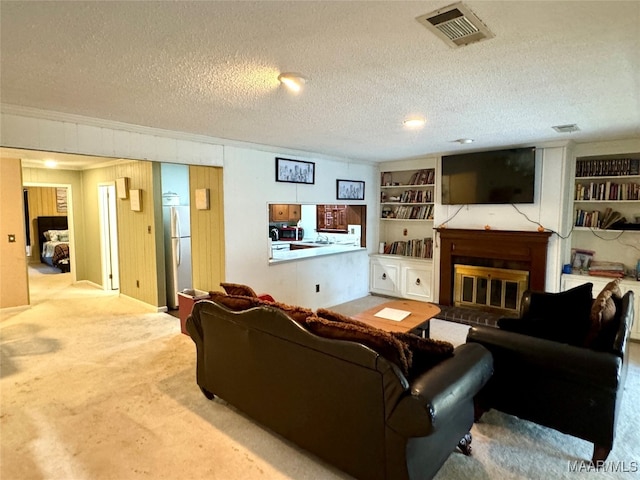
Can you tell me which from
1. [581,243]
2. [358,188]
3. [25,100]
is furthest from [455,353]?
[358,188]

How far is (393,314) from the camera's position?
3.54 m

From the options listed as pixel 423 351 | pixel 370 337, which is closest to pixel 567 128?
pixel 423 351

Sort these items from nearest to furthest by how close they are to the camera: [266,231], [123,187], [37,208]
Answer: [266,231] < [123,187] < [37,208]

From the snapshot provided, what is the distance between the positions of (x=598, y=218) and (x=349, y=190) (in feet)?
10.8

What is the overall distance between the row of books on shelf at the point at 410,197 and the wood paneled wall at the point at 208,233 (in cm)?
293

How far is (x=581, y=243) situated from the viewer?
15.6ft

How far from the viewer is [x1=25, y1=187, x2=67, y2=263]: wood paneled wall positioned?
949 cm

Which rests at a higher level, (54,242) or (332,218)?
(332,218)

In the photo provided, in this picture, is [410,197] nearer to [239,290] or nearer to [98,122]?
[239,290]

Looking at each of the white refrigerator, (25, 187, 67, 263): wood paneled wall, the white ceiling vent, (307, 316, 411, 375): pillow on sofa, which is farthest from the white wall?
(25, 187, 67, 263): wood paneled wall

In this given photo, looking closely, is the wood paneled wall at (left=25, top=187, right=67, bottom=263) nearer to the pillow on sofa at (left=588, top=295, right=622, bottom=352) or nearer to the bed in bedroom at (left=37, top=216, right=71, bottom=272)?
the bed in bedroom at (left=37, top=216, right=71, bottom=272)

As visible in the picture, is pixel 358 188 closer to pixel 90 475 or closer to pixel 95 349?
pixel 95 349

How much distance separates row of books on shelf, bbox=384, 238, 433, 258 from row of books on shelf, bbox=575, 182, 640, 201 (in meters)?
2.05

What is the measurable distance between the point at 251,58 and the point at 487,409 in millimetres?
2683
